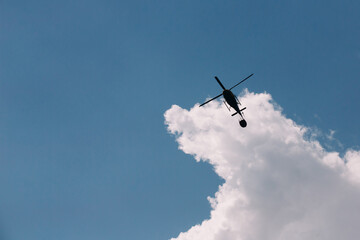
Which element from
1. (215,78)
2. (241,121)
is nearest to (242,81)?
(215,78)

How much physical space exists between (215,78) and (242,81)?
4159 mm

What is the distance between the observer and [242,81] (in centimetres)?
4344

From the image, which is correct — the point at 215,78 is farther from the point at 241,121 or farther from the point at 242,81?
the point at 241,121

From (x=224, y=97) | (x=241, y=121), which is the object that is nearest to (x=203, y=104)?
(x=224, y=97)

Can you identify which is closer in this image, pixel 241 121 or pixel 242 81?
pixel 242 81

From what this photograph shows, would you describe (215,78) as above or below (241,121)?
above

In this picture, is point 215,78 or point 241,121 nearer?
point 215,78

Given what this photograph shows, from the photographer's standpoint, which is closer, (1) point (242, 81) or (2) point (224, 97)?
(1) point (242, 81)

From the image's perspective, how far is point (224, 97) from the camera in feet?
154

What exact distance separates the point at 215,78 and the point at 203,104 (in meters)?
4.37

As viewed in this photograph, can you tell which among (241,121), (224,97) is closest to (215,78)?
(224,97)

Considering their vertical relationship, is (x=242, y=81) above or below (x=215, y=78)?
below

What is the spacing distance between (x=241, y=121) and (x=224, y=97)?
5.78 m

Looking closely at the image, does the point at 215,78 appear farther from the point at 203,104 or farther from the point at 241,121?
the point at 241,121
